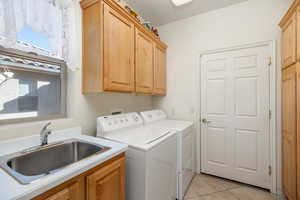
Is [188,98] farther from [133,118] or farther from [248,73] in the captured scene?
[133,118]

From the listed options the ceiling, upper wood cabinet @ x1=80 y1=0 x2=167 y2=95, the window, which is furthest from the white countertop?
the ceiling

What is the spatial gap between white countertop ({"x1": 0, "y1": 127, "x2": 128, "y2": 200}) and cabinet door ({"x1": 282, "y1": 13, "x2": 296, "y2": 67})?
80.4 inches

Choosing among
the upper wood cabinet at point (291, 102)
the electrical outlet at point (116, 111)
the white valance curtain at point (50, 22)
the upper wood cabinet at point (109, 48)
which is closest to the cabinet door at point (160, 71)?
the upper wood cabinet at point (109, 48)

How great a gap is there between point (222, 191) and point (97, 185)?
1.89 metres

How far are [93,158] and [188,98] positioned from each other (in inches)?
79.0

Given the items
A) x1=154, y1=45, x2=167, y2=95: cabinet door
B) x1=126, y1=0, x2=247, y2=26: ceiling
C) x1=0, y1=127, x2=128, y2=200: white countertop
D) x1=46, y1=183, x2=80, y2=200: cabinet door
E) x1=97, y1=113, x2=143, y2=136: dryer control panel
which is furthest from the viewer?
x1=154, y1=45, x2=167, y2=95: cabinet door

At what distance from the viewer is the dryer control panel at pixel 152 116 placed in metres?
2.24

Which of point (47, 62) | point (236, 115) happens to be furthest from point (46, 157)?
point (236, 115)

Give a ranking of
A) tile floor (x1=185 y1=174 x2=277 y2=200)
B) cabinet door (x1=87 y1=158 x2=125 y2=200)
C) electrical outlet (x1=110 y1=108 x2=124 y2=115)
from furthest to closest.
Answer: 1. electrical outlet (x1=110 y1=108 x2=124 y2=115)
2. tile floor (x1=185 y1=174 x2=277 y2=200)
3. cabinet door (x1=87 y1=158 x2=125 y2=200)

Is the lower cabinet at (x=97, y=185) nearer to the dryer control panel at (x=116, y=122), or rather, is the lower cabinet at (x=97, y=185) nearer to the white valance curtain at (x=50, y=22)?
the dryer control panel at (x=116, y=122)

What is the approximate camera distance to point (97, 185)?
916mm

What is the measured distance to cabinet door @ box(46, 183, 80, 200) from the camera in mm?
703

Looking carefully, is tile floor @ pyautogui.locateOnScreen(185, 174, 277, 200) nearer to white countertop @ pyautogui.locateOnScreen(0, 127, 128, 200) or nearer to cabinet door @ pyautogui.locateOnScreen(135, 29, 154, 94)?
white countertop @ pyautogui.locateOnScreen(0, 127, 128, 200)

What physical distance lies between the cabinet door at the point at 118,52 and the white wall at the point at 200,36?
3.74ft
